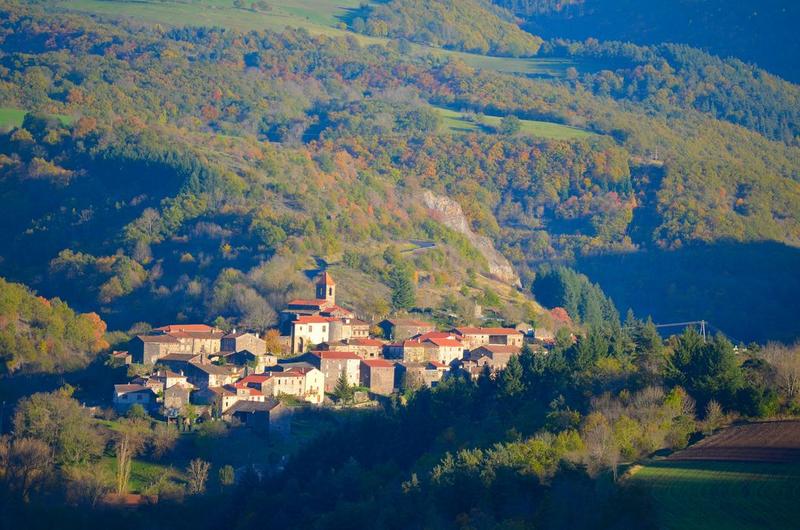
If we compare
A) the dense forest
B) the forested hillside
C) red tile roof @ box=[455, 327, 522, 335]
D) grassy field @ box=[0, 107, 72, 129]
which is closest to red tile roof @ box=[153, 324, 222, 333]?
the forested hillside

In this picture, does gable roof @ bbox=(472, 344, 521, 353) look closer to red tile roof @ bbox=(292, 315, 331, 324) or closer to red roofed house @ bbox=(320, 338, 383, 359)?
red roofed house @ bbox=(320, 338, 383, 359)

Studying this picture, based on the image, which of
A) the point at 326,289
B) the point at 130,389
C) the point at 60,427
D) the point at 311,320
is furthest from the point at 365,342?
the point at 60,427

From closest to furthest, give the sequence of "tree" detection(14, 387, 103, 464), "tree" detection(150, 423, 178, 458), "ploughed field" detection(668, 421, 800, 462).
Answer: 1. "ploughed field" detection(668, 421, 800, 462)
2. "tree" detection(14, 387, 103, 464)
3. "tree" detection(150, 423, 178, 458)

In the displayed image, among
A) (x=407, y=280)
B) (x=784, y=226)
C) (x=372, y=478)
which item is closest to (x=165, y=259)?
(x=407, y=280)

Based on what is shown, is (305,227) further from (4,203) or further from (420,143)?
(420,143)

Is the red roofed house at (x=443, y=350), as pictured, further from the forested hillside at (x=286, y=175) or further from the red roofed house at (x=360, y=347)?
the forested hillside at (x=286, y=175)

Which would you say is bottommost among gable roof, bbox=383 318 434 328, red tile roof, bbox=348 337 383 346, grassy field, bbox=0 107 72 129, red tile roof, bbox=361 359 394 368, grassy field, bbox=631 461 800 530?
grassy field, bbox=631 461 800 530

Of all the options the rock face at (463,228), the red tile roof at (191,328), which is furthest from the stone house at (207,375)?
the rock face at (463,228)
